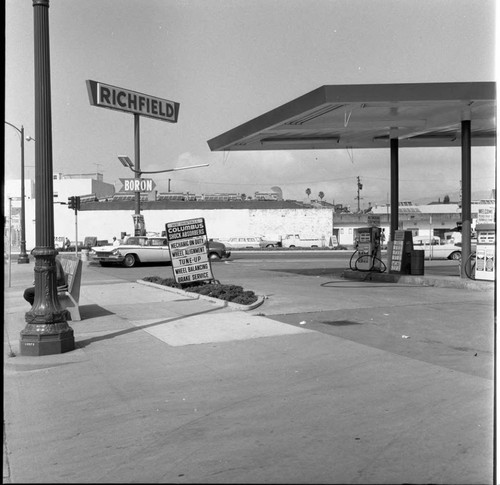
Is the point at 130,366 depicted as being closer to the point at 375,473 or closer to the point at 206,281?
the point at 375,473

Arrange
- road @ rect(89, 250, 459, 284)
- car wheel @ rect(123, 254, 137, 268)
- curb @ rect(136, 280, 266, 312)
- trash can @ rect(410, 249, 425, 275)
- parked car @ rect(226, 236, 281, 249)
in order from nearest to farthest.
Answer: curb @ rect(136, 280, 266, 312), trash can @ rect(410, 249, 425, 275), road @ rect(89, 250, 459, 284), car wheel @ rect(123, 254, 137, 268), parked car @ rect(226, 236, 281, 249)

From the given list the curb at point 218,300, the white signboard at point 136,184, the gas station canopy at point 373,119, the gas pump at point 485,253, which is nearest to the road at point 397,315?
the curb at point 218,300

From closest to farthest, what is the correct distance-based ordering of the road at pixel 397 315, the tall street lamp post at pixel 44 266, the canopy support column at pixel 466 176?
1. the tall street lamp post at pixel 44 266
2. the road at pixel 397 315
3. the canopy support column at pixel 466 176

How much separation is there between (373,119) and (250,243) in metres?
40.1

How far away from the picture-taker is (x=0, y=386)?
3.01 meters

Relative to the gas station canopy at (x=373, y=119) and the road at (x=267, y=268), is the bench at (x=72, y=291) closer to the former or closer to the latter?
the gas station canopy at (x=373, y=119)

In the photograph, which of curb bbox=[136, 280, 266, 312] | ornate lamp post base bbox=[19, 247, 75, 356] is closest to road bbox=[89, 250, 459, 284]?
curb bbox=[136, 280, 266, 312]

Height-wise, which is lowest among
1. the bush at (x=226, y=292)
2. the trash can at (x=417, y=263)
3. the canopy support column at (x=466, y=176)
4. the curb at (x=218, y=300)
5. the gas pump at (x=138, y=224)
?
the curb at (x=218, y=300)

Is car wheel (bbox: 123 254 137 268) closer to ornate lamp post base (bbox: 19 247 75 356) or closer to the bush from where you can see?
the bush

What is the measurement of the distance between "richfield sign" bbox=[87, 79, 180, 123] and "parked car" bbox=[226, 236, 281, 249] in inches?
1800

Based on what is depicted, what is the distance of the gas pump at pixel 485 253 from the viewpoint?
14.6m

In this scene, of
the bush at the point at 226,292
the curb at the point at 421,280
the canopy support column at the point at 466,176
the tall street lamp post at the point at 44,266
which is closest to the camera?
the tall street lamp post at the point at 44,266

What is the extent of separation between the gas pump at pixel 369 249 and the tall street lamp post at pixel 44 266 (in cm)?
1259

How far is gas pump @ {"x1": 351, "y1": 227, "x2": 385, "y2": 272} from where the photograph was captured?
18.8 meters
